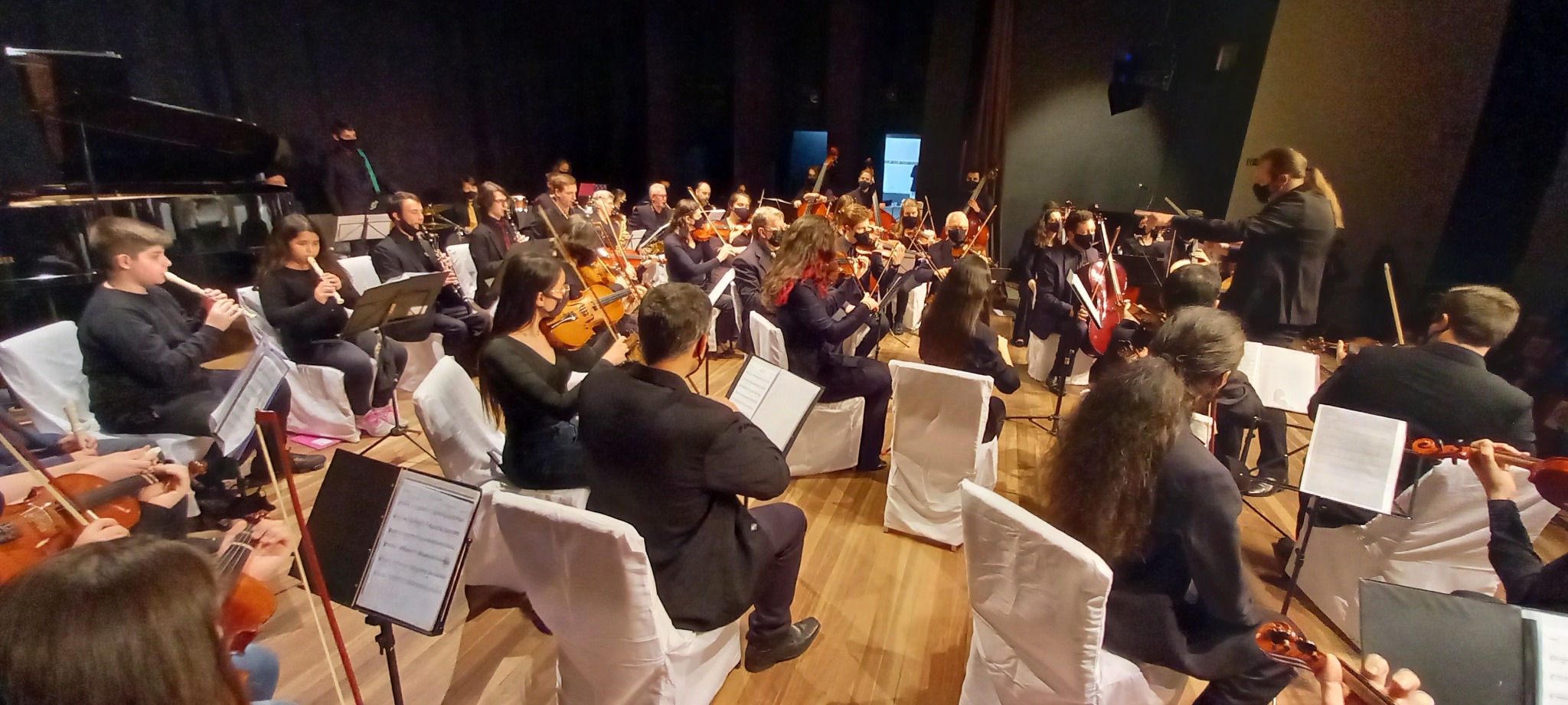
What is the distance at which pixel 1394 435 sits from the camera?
201 cm

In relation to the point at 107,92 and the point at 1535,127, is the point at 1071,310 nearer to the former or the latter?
the point at 1535,127

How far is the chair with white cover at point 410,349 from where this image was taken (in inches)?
164

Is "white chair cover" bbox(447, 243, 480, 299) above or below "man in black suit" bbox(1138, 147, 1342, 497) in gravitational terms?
below

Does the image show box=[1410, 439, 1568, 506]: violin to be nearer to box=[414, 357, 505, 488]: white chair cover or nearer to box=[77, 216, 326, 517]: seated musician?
box=[414, 357, 505, 488]: white chair cover

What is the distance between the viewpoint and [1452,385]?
2225 mm

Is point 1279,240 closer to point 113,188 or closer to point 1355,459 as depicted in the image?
point 1355,459

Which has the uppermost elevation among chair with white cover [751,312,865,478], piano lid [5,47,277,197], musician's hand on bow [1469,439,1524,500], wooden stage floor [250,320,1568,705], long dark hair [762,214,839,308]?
piano lid [5,47,277,197]

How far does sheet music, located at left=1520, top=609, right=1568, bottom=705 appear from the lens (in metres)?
1.25

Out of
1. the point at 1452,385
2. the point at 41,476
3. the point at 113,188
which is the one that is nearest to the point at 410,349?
the point at 113,188

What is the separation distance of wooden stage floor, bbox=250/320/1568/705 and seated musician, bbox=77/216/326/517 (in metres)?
0.61

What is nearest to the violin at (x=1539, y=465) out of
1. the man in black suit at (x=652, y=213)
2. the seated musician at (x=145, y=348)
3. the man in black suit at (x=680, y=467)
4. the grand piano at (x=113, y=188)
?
the man in black suit at (x=680, y=467)

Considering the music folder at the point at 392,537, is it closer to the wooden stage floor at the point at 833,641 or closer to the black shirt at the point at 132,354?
the wooden stage floor at the point at 833,641

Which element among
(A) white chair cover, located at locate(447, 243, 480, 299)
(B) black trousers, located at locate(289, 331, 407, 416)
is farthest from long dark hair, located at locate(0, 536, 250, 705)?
(A) white chair cover, located at locate(447, 243, 480, 299)

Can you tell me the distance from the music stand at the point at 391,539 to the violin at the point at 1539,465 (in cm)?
268
